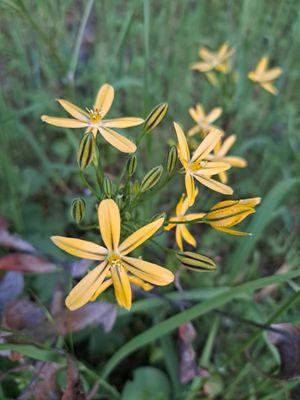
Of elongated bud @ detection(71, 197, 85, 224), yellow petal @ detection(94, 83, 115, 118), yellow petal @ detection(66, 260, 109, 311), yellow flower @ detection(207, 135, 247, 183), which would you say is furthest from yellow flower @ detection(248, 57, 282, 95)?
yellow petal @ detection(66, 260, 109, 311)

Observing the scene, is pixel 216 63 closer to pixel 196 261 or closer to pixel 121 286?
pixel 196 261

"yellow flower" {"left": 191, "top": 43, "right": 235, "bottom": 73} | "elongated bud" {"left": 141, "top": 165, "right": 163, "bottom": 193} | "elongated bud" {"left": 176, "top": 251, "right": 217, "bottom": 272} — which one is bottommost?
"elongated bud" {"left": 176, "top": 251, "right": 217, "bottom": 272}

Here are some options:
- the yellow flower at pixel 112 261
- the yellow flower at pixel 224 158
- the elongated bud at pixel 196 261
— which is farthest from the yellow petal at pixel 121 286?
the yellow flower at pixel 224 158

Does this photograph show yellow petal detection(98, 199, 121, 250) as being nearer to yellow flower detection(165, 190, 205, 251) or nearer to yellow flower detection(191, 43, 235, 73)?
yellow flower detection(165, 190, 205, 251)

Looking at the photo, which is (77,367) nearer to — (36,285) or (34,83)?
(36,285)

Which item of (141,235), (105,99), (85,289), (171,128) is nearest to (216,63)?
(171,128)

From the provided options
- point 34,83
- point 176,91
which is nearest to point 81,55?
point 34,83
